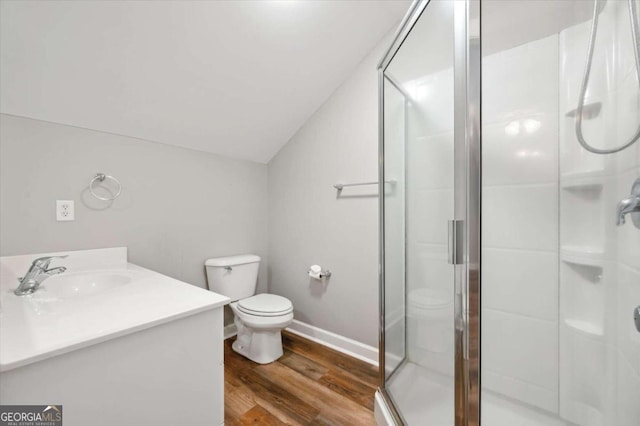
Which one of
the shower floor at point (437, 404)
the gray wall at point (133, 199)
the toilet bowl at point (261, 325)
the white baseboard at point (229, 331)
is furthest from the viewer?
the white baseboard at point (229, 331)

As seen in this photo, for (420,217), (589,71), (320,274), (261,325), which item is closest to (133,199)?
(261,325)

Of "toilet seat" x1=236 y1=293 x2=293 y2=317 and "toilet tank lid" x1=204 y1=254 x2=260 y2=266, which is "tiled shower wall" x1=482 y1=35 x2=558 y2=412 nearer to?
"toilet seat" x1=236 y1=293 x2=293 y2=317

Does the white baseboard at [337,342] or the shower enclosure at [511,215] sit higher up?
the shower enclosure at [511,215]

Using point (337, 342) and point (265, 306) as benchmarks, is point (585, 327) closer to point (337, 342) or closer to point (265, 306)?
point (337, 342)

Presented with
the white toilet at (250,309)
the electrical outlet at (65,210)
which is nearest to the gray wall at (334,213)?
the white toilet at (250,309)

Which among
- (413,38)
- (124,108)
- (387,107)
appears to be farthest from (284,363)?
(413,38)

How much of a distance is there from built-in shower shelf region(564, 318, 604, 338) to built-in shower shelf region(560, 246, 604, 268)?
0.22 m

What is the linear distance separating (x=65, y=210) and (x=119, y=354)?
3.43ft

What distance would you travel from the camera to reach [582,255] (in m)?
1.01

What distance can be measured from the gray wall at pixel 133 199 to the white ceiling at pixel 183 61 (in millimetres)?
103

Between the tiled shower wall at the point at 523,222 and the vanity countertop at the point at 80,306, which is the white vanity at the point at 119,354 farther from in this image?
the tiled shower wall at the point at 523,222

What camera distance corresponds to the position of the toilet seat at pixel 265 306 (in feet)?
5.46

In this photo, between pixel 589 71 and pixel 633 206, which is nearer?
pixel 633 206

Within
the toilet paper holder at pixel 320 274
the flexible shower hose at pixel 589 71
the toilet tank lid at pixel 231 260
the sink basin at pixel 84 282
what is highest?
the flexible shower hose at pixel 589 71
